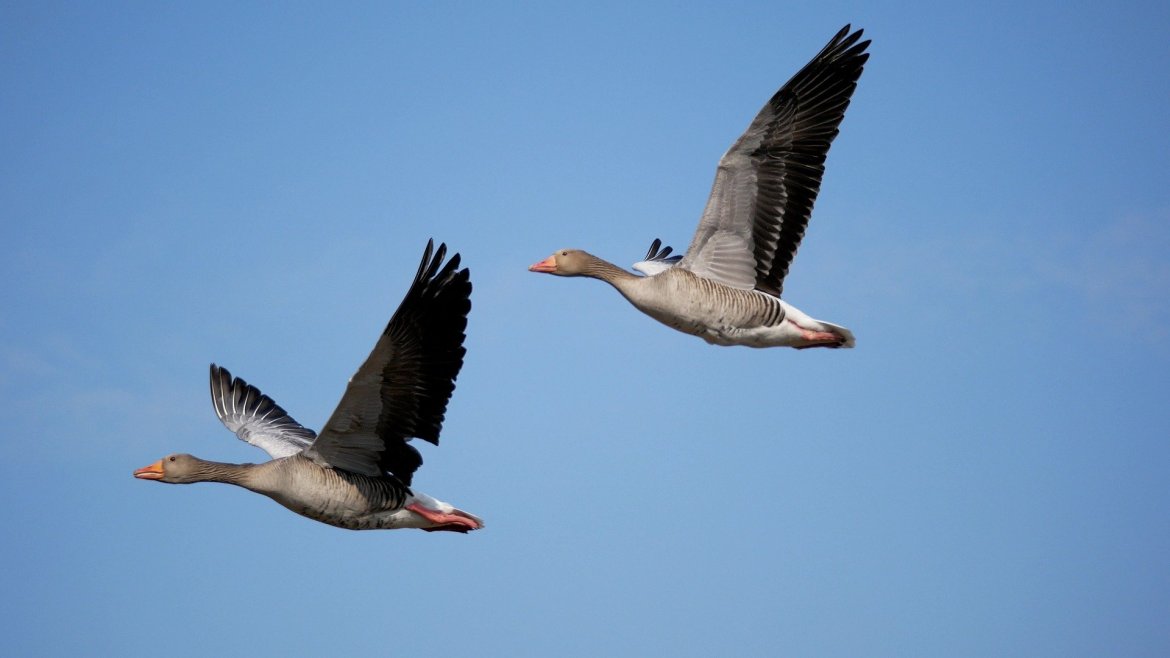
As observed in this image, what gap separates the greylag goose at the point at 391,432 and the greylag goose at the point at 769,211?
5.75 ft

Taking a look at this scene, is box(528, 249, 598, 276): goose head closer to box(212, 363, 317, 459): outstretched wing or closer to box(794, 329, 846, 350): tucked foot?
box(794, 329, 846, 350): tucked foot

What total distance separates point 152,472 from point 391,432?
2538 mm

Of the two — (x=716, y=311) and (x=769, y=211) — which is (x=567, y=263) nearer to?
(x=716, y=311)

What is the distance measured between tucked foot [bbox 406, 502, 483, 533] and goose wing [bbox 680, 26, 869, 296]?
2.83 meters

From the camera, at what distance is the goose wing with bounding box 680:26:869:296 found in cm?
1134

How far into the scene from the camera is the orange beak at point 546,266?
39.2 feet

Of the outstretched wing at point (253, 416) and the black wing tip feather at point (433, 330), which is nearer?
the black wing tip feather at point (433, 330)

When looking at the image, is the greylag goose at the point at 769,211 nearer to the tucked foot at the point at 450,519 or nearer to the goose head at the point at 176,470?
the tucked foot at the point at 450,519

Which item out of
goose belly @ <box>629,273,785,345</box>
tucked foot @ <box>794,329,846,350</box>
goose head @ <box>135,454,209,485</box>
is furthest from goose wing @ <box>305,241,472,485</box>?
tucked foot @ <box>794,329,846,350</box>

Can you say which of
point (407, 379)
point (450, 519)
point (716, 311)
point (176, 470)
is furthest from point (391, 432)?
point (716, 311)

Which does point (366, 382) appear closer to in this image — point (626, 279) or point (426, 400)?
point (426, 400)

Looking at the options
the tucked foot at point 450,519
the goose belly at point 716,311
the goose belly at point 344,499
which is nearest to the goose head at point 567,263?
the goose belly at point 716,311

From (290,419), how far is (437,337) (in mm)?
4171

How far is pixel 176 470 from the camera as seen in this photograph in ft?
37.8
